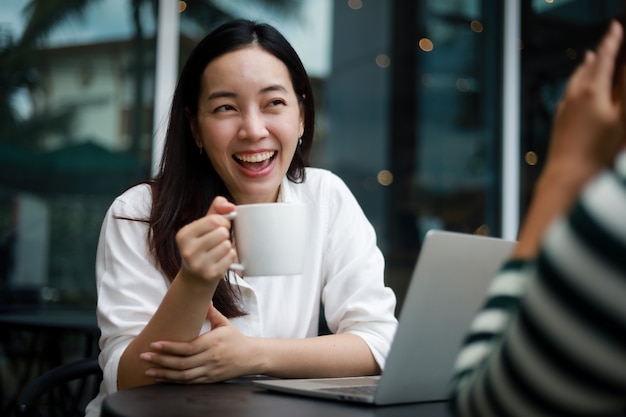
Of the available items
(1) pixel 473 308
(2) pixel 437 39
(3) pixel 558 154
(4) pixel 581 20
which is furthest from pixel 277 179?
(2) pixel 437 39

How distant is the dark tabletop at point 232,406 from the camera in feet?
2.88

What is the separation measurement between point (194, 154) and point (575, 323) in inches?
50.2

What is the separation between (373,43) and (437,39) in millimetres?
435

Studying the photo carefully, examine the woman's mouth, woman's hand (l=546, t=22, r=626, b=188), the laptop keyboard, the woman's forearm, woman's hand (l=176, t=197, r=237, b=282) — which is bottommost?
the laptop keyboard

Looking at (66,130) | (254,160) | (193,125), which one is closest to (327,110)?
(66,130)

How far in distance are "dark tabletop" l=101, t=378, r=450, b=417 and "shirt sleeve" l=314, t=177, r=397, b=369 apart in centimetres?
42

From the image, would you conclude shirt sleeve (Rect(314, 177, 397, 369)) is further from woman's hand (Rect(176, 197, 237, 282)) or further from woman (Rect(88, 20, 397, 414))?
woman's hand (Rect(176, 197, 237, 282))

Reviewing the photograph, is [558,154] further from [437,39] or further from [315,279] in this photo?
[437,39]

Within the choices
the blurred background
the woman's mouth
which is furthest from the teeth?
the blurred background

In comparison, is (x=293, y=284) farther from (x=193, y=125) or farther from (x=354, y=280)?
(x=193, y=125)

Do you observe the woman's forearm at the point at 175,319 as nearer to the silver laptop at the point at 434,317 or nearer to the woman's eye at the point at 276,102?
the silver laptop at the point at 434,317

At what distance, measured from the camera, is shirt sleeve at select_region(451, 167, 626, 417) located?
473mm

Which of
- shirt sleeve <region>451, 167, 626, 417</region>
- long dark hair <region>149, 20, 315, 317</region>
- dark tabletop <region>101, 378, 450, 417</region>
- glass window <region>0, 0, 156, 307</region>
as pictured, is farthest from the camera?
glass window <region>0, 0, 156, 307</region>

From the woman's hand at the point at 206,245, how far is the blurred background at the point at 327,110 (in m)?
1.71
